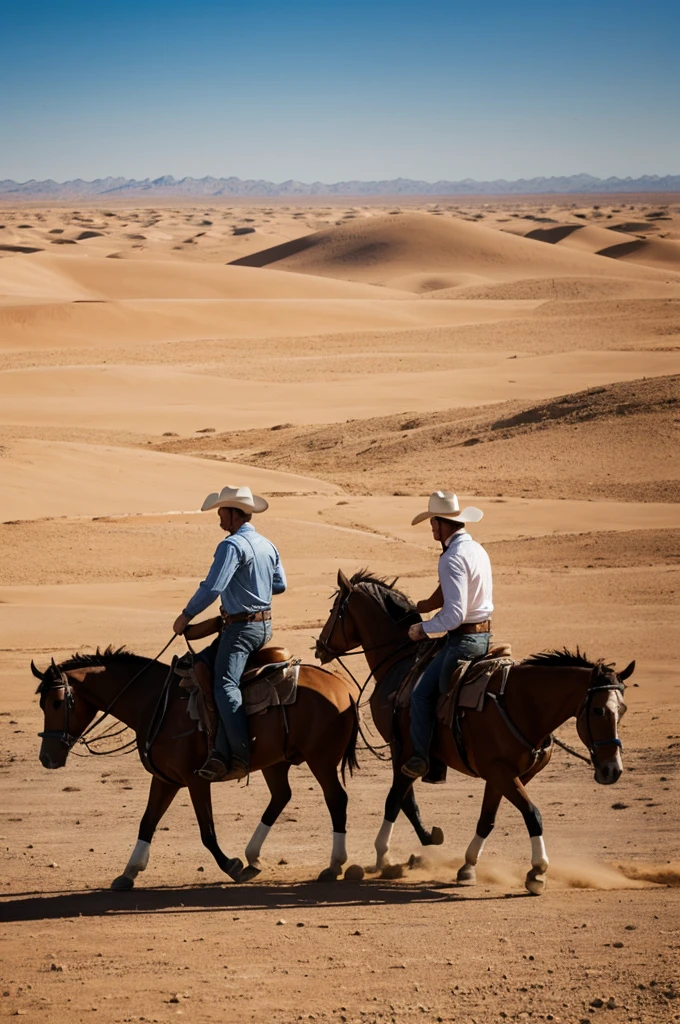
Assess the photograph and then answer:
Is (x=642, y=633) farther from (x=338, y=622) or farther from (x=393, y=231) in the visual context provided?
(x=393, y=231)

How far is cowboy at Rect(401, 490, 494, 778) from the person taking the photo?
8852 mm

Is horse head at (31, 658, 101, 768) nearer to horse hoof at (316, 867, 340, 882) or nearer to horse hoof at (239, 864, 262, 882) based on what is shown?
horse hoof at (239, 864, 262, 882)

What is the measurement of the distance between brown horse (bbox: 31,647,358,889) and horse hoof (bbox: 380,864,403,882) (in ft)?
1.04

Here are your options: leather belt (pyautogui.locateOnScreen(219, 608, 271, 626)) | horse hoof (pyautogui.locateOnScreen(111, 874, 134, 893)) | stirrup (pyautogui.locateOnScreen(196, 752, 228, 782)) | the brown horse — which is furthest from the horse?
horse hoof (pyautogui.locateOnScreen(111, 874, 134, 893))

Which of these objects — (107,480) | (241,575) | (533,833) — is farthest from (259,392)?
(533,833)

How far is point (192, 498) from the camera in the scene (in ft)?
90.9

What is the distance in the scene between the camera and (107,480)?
2886 cm

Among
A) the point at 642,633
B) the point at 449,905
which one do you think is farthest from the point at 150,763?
the point at 642,633

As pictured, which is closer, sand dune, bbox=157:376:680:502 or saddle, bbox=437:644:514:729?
saddle, bbox=437:644:514:729

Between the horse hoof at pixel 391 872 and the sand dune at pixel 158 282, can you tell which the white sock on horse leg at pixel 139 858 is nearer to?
the horse hoof at pixel 391 872

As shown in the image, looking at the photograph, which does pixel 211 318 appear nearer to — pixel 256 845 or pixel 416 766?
pixel 256 845

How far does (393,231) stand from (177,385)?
279ft

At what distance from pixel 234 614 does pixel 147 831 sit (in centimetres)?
158

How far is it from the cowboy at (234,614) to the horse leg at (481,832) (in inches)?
63.2
